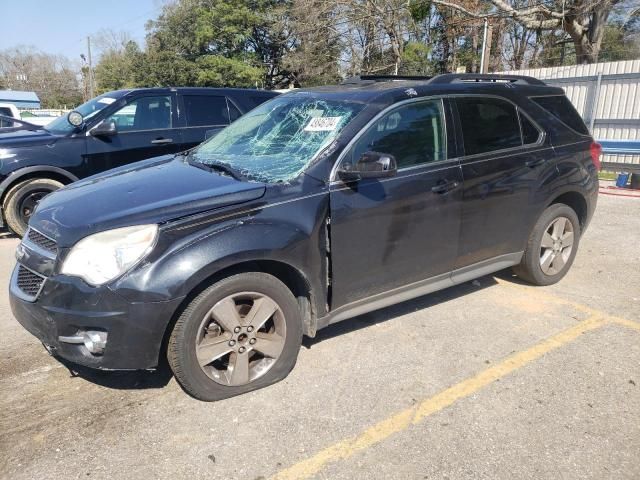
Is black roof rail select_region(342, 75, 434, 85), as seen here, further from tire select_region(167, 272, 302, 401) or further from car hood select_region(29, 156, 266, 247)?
tire select_region(167, 272, 302, 401)

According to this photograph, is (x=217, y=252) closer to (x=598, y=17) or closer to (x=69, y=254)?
(x=69, y=254)

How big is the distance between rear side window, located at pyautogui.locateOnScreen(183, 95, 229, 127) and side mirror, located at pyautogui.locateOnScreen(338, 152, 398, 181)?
4.66m

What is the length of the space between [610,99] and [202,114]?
35.3 feet

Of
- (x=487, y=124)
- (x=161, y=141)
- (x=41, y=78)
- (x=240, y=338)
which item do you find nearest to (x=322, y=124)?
(x=487, y=124)

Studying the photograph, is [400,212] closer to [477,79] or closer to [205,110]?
[477,79]

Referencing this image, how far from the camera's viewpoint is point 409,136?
3.55 metres

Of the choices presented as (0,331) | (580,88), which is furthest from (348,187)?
(580,88)

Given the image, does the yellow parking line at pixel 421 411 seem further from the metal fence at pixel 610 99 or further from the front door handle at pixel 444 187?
the metal fence at pixel 610 99

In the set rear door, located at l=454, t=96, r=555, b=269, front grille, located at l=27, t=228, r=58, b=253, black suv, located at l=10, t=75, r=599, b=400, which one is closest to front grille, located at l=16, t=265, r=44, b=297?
black suv, located at l=10, t=75, r=599, b=400

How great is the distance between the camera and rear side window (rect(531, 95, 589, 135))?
4426 millimetres

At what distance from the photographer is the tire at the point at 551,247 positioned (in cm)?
444

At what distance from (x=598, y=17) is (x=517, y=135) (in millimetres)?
20637

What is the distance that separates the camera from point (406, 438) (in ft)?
8.64

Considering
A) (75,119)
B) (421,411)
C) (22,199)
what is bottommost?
(421,411)
